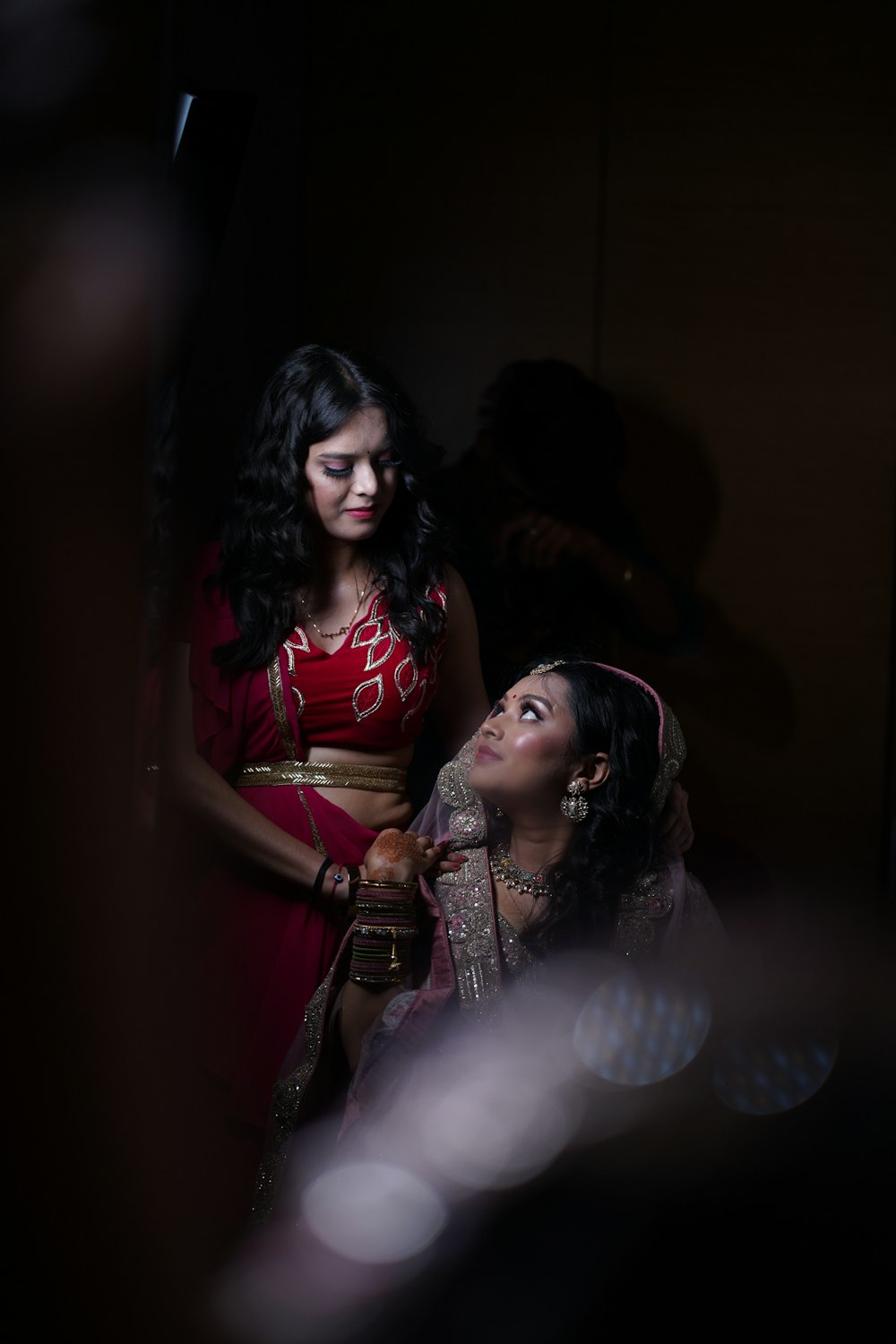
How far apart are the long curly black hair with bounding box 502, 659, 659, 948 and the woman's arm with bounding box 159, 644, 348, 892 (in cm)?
22

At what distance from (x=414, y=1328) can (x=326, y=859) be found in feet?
1.43

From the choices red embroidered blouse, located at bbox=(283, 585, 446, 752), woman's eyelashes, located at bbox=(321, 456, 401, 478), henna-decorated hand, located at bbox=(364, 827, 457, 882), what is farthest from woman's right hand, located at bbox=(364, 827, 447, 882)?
woman's eyelashes, located at bbox=(321, 456, 401, 478)

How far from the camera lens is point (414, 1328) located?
3.48ft

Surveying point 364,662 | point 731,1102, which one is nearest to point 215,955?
point 364,662

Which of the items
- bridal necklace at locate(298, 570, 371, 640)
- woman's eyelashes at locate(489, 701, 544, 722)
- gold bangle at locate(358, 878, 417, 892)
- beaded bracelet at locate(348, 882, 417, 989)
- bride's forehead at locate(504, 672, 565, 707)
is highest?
bridal necklace at locate(298, 570, 371, 640)

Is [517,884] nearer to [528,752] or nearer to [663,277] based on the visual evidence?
[528,752]

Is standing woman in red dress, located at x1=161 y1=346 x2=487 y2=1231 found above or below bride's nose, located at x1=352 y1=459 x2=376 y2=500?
below

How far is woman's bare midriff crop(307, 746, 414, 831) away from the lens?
45.9 inches

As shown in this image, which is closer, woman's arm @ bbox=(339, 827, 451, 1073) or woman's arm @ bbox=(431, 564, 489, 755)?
woman's arm @ bbox=(339, 827, 451, 1073)

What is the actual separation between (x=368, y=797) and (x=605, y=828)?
0.79 ft

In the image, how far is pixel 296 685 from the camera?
113cm

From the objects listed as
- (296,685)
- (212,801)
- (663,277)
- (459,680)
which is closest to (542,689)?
(459,680)

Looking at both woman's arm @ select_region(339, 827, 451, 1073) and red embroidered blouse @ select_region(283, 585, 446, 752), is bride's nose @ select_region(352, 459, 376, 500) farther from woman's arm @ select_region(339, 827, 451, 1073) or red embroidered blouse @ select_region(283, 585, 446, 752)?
woman's arm @ select_region(339, 827, 451, 1073)

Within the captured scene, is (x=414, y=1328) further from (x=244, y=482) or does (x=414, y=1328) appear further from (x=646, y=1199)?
(x=244, y=482)
